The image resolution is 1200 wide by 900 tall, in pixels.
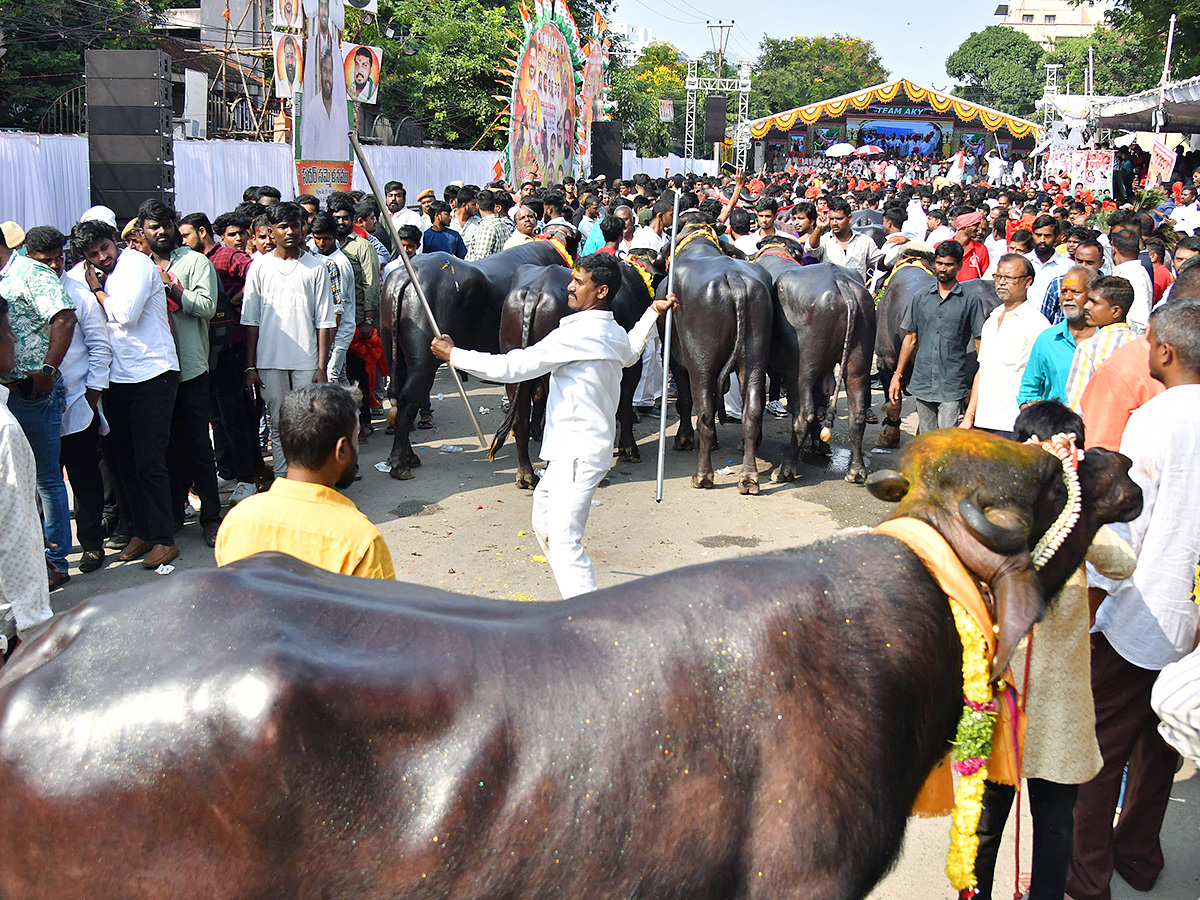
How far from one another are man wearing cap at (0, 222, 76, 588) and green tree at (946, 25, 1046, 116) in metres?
83.3

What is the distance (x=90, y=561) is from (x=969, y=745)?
5.41 m

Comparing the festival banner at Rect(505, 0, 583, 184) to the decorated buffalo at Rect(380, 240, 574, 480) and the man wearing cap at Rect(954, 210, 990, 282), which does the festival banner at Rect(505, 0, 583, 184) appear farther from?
the decorated buffalo at Rect(380, 240, 574, 480)

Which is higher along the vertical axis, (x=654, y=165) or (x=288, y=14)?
(x=654, y=165)

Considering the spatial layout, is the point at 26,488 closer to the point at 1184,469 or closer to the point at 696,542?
the point at 1184,469

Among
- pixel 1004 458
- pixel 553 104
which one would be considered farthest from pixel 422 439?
pixel 553 104

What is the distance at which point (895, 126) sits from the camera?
4556 cm

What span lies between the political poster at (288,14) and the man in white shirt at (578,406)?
8014 millimetres

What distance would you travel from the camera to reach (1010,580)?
1.67 metres

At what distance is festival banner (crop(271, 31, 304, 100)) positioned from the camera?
10.8 metres

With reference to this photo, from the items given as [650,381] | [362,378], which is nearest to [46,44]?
[362,378]

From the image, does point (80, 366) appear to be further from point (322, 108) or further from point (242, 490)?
point (322, 108)

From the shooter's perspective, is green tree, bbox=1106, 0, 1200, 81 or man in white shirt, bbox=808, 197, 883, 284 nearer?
man in white shirt, bbox=808, 197, 883, 284

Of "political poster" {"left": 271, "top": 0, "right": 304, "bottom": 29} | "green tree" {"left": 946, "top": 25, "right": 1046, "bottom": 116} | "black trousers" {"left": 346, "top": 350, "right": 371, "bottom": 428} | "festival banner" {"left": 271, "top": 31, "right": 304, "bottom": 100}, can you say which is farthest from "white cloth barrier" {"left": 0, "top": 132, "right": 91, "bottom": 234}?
"green tree" {"left": 946, "top": 25, "right": 1046, "bottom": 116}

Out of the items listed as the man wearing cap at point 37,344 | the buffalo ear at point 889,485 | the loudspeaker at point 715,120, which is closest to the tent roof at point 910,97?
the loudspeaker at point 715,120
